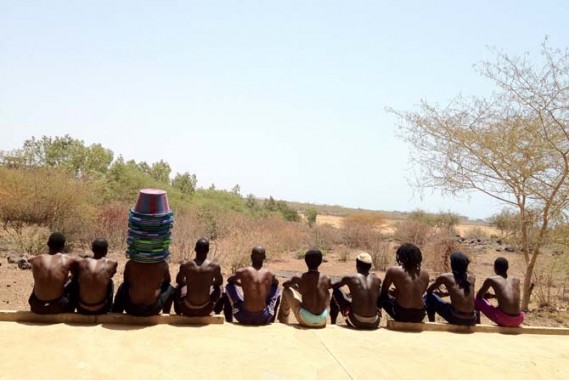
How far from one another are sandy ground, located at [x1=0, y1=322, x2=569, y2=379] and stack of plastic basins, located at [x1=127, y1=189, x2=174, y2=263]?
2.73ft

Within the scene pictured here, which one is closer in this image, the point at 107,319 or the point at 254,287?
the point at 107,319

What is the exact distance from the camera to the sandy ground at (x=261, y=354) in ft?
14.3

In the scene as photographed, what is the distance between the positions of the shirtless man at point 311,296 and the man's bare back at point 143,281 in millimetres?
1688

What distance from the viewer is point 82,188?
59.6 ft

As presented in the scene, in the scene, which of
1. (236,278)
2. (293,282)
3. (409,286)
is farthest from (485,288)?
(236,278)

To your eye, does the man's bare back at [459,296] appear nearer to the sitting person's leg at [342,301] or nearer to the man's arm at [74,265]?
the sitting person's leg at [342,301]

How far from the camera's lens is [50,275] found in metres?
5.64

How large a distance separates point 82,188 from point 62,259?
1333 cm

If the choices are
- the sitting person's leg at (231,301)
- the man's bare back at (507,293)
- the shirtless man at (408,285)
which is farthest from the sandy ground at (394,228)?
the sitting person's leg at (231,301)

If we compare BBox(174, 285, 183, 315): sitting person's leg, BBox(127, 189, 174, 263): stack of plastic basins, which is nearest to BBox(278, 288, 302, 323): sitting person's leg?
BBox(174, 285, 183, 315): sitting person's leg

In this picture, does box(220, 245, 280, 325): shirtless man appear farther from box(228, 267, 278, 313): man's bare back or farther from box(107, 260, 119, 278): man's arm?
box(107, 260, 119, 278): man's arm

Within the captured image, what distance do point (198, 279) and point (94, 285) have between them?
1.19 metres

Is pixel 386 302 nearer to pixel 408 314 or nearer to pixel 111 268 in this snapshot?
pixel 408 314

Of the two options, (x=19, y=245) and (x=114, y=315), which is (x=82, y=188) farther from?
(x=114, y=315)
